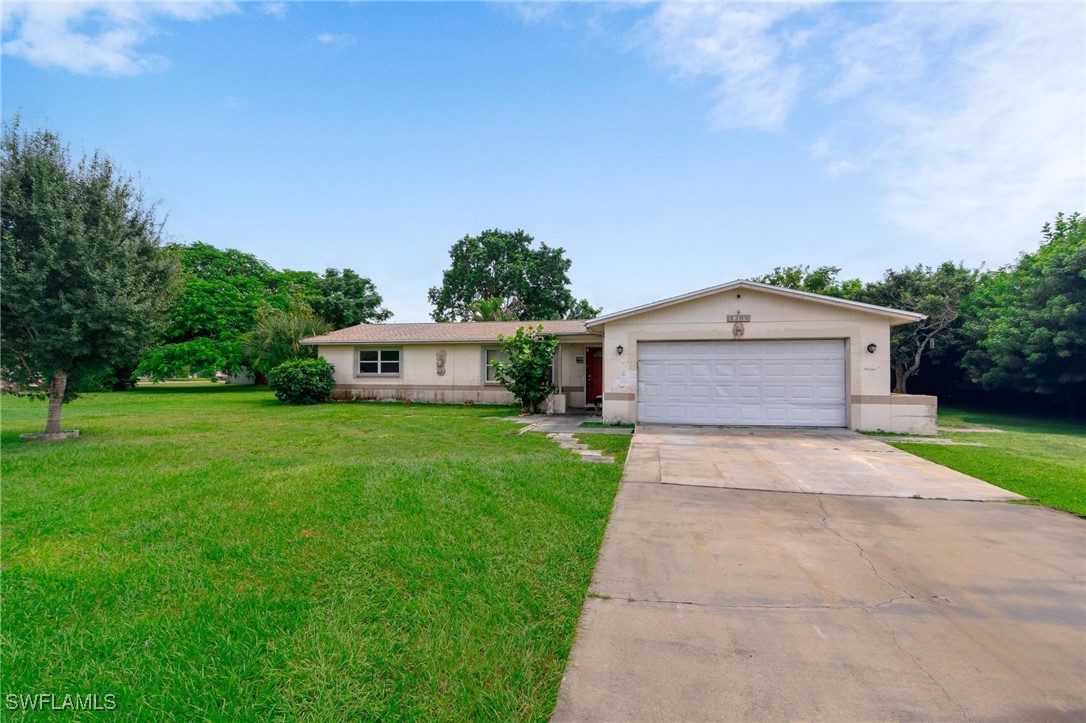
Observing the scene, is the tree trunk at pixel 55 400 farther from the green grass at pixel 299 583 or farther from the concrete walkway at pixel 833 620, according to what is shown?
the concrete walkway at pixel 833 620

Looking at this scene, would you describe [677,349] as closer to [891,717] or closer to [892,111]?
[892,111]

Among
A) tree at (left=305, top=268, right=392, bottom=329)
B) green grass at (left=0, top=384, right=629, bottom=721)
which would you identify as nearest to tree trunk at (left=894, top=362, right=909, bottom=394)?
green grass at (left=0, top=384, right=629, bottom=721)

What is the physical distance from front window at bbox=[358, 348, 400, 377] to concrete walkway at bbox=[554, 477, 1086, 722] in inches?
609

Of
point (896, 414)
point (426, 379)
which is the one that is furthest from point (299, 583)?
point (426, 379)

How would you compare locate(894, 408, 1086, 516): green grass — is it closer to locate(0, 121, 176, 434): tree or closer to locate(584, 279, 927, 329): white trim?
locate(584, 279, 927, 329): white trim

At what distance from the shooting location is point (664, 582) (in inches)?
129

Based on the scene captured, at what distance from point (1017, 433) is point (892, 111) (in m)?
8.88

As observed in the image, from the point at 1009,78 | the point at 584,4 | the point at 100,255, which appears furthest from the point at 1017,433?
the point at 100,255

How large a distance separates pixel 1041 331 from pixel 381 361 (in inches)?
901

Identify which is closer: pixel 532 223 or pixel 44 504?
pixel 44 504

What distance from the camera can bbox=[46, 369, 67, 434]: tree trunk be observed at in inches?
365

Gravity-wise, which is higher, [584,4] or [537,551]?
[584,4]

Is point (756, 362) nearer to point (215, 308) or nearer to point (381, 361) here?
point (381, 361)

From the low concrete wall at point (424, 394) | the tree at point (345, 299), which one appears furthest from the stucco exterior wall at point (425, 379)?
the tree at point (345, 299)
